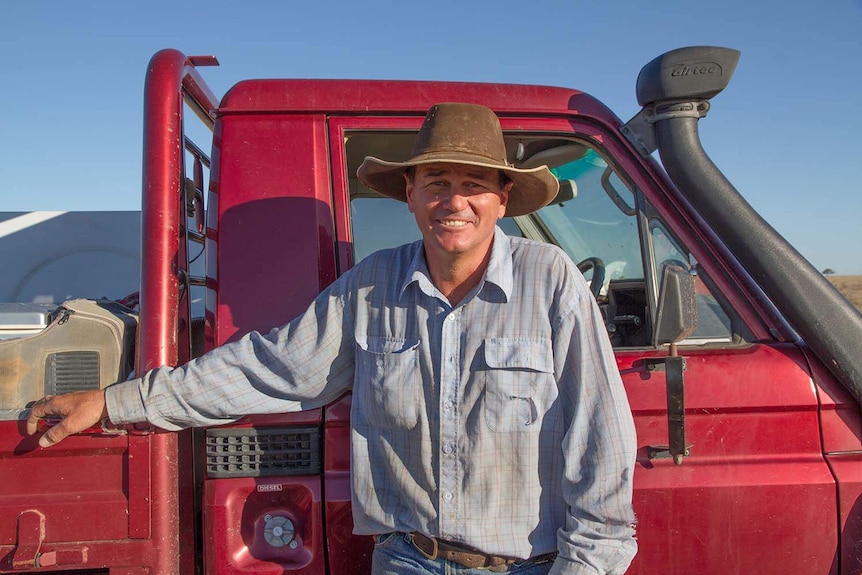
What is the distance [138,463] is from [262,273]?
→ 588 millimetres

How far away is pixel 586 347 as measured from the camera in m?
1.67

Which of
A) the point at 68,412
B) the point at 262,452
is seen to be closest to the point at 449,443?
the point at 262,452

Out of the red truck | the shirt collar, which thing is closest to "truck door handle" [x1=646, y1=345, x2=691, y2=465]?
the red truck

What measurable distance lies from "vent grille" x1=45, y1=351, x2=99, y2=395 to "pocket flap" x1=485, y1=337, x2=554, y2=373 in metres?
1.10

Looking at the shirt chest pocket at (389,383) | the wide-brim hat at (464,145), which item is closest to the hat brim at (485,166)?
the wide-brim hat at (464,145)

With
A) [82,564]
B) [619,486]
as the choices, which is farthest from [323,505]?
[619,486]

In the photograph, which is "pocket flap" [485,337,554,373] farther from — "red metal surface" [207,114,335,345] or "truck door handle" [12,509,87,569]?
"truck door handle" [12,509,87,569]

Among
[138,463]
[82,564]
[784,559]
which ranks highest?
[138,463]

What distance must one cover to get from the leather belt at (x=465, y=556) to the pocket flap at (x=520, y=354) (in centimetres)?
44

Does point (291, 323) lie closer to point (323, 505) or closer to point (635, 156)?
point (323, 505)

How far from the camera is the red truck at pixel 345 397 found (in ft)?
6.07

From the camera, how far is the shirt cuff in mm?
1807

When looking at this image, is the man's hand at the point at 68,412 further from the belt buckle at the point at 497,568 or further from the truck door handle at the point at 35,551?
the belt buckle at the point at 497,568

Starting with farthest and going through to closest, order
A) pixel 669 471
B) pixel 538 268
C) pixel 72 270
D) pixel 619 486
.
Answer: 1. pixel 72 270
2. pixel 669 471
3. pixel 538 268
4. pixel 619 486
